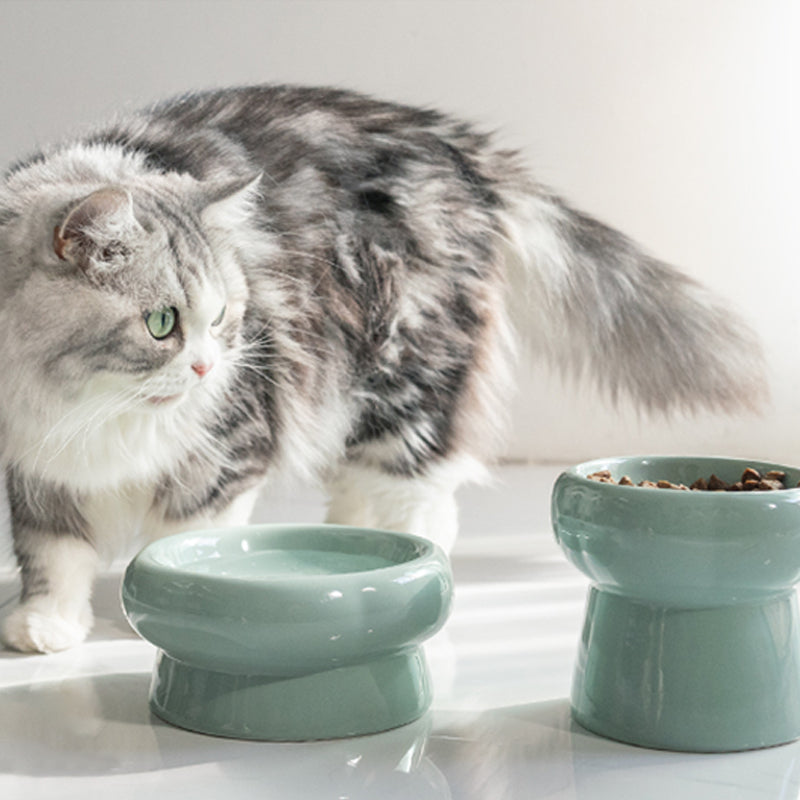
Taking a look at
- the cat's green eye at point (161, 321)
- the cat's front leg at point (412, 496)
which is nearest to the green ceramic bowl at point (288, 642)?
the cat's green eye at point (161, 321)

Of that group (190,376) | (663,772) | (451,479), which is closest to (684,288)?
(451,479)

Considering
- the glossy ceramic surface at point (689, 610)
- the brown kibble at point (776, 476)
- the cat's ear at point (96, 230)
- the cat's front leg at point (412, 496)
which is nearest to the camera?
the glossy ceramic surface at point (689, 610)

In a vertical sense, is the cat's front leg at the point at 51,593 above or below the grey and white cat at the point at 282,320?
below

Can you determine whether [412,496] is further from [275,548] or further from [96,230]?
[96,230]

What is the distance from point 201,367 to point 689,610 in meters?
0.57

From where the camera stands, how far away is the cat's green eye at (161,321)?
1.19m

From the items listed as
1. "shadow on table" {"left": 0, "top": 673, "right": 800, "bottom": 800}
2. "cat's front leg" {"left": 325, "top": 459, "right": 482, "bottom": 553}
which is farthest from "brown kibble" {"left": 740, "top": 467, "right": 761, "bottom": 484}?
"cat's front leg" {"left": 325, "top": 459, "right": 482, "bottom": 553}

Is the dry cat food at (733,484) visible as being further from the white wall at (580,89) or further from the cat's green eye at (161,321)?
the white wall at (580,89)

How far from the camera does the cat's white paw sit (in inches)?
50.2

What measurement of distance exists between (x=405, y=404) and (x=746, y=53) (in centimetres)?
141

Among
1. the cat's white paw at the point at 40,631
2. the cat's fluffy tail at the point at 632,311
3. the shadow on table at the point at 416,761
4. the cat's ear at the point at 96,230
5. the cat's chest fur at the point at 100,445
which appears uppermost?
the cat's ear at the point at 96,230

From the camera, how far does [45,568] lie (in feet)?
4.49

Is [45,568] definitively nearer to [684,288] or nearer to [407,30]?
[684,288]

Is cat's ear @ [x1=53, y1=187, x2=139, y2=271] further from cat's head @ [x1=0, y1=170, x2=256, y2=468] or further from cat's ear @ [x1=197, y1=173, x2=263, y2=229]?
cat's ear @ [x1=197, y1=173, x2=263, y2=229]
